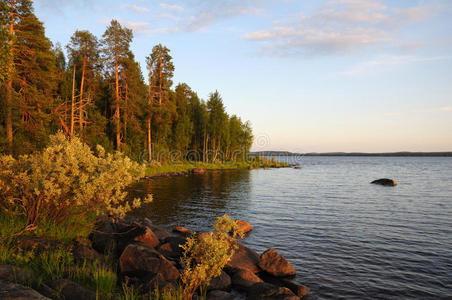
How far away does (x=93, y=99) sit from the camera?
135 ft

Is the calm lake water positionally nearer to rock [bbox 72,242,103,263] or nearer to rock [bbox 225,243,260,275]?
rock [bbox 225,243,260,275]

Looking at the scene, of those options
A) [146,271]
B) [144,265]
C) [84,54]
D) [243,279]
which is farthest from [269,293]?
[84,54]

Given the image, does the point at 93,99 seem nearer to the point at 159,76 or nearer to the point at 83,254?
the point at 159,76

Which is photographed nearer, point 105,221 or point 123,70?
point 105,221

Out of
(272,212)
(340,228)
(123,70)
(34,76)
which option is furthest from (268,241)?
(123,70)

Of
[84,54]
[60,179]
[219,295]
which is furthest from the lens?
[84,54]

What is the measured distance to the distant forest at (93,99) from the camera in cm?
2308

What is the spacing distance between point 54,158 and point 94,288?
4.97 metres

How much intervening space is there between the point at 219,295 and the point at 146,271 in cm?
243

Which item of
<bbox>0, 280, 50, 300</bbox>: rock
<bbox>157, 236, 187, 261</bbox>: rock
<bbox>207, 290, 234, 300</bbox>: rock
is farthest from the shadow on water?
<bbox>0, 280, 50, 300</bbox>: rock

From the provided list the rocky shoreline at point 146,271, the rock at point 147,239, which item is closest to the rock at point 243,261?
the rocky shoreline at point 146,271

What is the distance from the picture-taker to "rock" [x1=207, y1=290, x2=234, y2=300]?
25.8ft

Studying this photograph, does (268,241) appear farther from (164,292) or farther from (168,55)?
(168,55)

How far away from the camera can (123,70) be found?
40.0m
